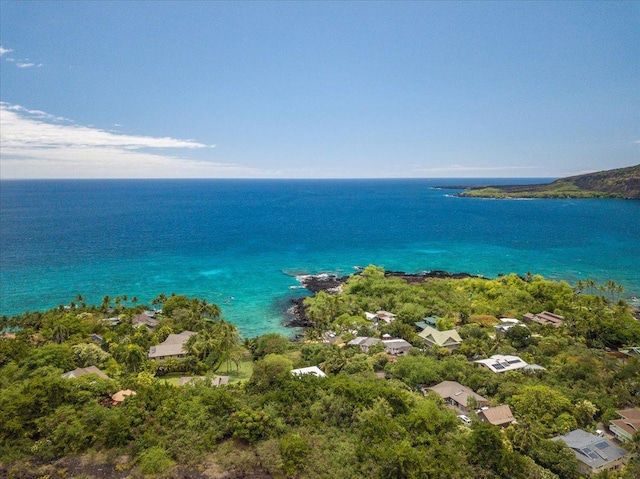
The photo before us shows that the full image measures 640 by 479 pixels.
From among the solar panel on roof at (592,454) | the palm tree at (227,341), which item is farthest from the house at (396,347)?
the solar panel on roof at (592,454)

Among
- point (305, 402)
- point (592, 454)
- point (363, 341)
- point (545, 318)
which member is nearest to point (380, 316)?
point (363, 341)

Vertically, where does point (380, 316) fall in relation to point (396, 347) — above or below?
below

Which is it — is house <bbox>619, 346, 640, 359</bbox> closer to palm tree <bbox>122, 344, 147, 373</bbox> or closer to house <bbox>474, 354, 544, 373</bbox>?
house <bbox>474, 354, 544, 373</bbox>

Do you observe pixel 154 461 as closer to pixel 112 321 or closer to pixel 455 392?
pixel 455 392

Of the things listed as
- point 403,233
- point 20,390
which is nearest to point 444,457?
point 20,390

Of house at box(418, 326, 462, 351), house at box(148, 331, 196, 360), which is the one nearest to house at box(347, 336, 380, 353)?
house at box(418, 326, 462, 351)

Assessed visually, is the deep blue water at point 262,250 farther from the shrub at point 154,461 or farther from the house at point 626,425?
the house at point 626,425
